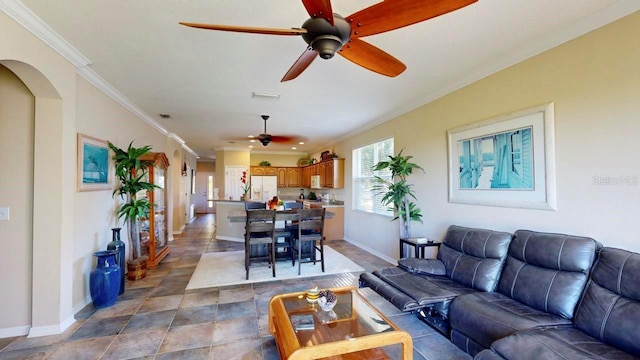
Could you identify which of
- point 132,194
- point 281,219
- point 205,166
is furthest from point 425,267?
point 205,166

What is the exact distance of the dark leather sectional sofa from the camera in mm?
1596

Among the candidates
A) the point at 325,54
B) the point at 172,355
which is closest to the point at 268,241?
the point at 172,355

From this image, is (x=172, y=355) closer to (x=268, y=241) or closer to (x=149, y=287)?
(x=149, y=287)

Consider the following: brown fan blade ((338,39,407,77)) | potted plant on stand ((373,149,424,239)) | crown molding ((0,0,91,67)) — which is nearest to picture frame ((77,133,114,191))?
crown molding ((0,0,91,67))

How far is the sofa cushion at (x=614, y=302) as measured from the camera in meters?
1.58

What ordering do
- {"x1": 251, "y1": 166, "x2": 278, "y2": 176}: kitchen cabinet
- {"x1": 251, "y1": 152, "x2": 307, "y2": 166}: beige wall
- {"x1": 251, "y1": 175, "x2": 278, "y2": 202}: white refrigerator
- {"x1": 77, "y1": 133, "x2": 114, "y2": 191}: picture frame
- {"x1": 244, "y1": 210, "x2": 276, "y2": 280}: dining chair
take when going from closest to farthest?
{"x1": 77, "y1": 133, "x2": 114, "y2": 191}: picture frame, {"x1": 244, "y1": 210, "x2": 276, "y2": 280}: dining chair, {"x1": 251, "y1": 175, "x2": 278, "y2": 202}: white refrigerator, {"x1": 251, "y1": 166, "x2": 278, "y2": 176}: kitchen cabinet, {"x1": 251, "y1": 152, "x2": 307, "y2": 166}: beige wall

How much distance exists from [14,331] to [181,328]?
145 cm

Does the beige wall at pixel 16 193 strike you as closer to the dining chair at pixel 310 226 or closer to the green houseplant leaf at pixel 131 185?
the green houseplant leaf at pixel 131 185

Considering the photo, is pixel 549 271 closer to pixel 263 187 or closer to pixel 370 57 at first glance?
pixel 370 57

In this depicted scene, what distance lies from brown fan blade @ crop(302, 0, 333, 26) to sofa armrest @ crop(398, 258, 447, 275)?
2537 millimetres

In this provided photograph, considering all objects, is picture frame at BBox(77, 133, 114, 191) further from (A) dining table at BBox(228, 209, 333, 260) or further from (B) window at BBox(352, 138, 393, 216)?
(B) window at BBox(352, 138, 393, 216)

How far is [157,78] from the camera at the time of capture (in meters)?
3.19

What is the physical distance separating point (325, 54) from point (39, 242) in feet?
9.90

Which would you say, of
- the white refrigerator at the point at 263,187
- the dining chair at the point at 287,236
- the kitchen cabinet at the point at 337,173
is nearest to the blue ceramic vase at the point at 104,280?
the dining chair at the point at 287,236
